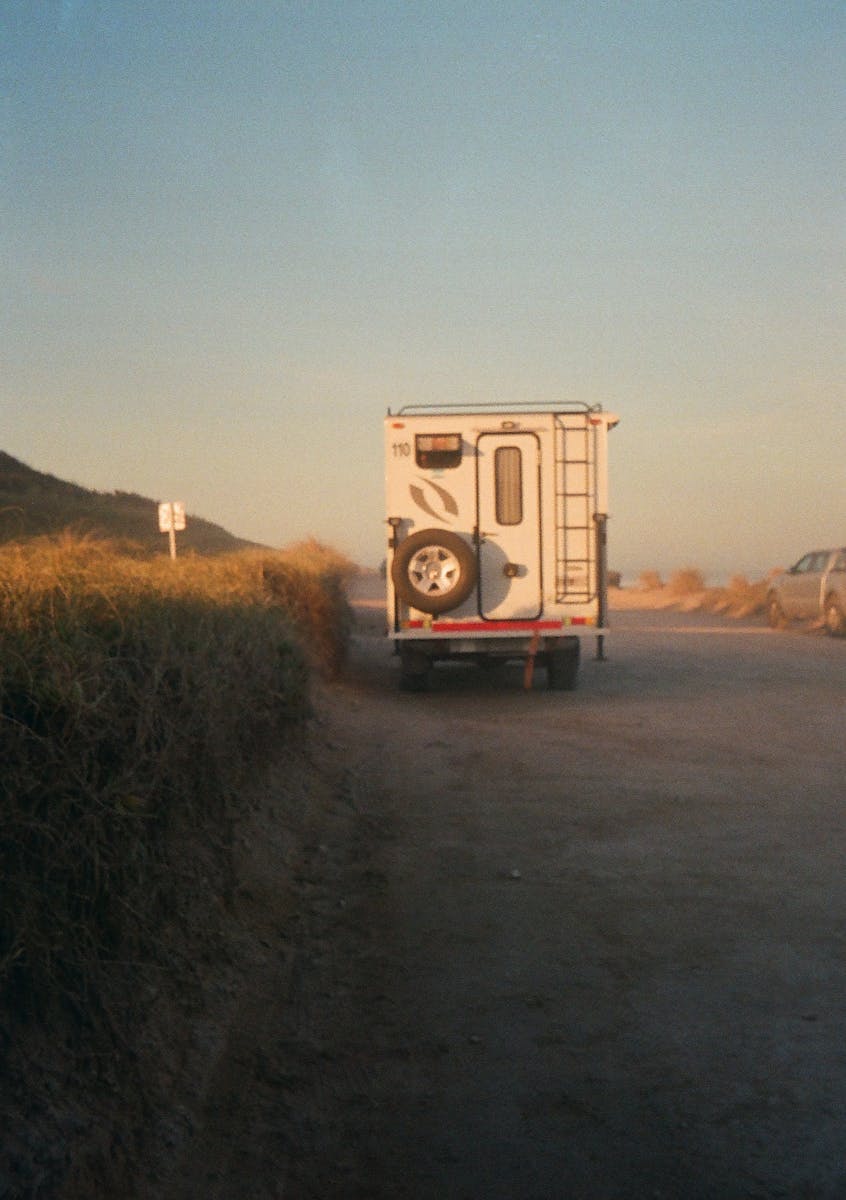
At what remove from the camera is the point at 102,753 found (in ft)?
13.7

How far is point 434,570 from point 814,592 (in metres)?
14.0

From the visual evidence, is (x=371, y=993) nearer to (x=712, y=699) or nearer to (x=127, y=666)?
(x=127, y=666)

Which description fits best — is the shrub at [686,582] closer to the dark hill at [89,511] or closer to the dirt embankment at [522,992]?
the dark hill at [89,511]

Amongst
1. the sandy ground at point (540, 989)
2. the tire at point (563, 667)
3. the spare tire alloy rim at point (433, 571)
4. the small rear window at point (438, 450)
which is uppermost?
the small rear window at point (438, 450)

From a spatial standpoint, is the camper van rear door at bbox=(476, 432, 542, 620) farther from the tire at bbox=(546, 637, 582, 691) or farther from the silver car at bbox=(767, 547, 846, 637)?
the silver car at bbox=(767, 547, 846, 637)

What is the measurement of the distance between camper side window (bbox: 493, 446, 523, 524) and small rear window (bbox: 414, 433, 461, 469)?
464 millimetres

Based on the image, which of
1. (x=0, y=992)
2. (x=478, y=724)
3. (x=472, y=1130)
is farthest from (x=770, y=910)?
(x=478, y=724)

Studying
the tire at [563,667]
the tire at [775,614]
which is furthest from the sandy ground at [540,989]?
the tire at [775,614]

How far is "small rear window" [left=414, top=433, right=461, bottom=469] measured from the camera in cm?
1445

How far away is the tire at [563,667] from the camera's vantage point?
15281mm

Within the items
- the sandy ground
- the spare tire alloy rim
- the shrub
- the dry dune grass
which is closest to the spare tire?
the spare tire alloy rim

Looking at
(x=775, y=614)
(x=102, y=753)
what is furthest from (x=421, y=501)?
(x=775, y=614)

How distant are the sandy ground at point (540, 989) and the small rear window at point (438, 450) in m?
4.95

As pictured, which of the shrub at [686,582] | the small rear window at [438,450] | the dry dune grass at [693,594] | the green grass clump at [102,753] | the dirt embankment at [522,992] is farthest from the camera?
the shrub at [686,582]
